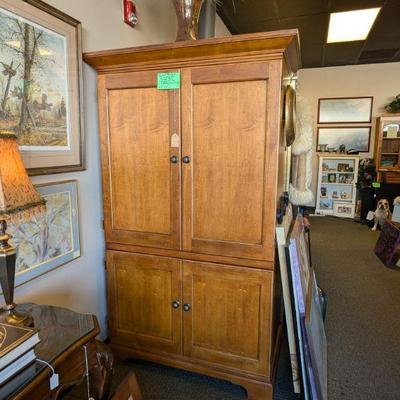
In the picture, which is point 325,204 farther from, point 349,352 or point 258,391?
point 258,391

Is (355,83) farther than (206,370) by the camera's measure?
Yes

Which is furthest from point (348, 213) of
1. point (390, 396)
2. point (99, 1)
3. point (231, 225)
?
point (99, 1)

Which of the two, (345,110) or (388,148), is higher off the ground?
(345,110)

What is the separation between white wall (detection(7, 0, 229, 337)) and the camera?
160cm

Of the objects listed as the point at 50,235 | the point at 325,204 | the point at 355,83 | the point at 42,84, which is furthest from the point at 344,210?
the point at 42,84

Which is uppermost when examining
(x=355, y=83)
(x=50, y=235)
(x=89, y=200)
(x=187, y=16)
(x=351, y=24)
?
(x=351, y=24)

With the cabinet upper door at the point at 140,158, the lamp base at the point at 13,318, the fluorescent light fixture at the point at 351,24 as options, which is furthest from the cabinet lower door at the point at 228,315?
the fluorescent light fixture at the point at 351,24

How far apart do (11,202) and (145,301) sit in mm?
1094

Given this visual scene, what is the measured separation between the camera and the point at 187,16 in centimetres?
171

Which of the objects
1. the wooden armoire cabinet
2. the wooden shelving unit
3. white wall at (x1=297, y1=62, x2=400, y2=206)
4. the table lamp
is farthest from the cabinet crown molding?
white wall at (x1=297, y1=62, x2=400, y2=206)

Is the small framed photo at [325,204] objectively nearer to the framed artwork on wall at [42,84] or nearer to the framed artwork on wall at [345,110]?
the framed artwork on wall at [345,110]

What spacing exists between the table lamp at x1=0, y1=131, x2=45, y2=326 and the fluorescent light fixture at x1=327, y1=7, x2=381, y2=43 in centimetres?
380

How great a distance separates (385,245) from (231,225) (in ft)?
9.85

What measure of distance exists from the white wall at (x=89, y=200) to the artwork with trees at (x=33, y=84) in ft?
0.57
